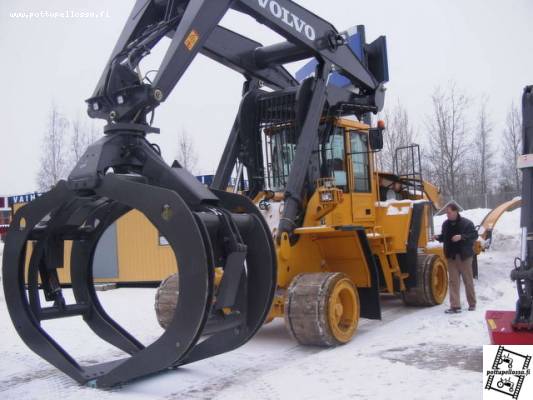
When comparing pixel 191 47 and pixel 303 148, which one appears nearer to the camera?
pixel 191 47

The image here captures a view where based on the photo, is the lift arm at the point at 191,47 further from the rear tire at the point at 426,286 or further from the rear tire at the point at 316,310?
the rear tire at the point at 426,286

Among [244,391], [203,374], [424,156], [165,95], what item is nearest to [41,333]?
[203,374]

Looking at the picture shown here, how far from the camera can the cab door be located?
27.9 ft

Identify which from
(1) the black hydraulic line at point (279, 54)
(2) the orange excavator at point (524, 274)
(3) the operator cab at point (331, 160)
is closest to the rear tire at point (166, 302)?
(3) the operator cab at point (331, 160)

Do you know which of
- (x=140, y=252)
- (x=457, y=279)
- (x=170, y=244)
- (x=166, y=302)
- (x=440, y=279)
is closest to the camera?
(x=170, y=244)

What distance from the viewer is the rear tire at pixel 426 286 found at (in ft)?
30.8

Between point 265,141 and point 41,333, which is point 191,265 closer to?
point 41,333

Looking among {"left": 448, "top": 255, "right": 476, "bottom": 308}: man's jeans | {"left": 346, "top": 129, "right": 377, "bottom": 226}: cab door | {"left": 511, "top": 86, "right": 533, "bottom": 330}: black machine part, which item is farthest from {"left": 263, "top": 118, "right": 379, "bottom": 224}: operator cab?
{"left": 511, "top": 86, "right": 533, "bottom": 330}: black machine part

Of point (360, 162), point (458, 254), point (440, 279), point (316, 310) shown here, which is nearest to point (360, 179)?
point (360, 162)

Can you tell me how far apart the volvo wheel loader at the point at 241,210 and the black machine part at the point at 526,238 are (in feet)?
6.42

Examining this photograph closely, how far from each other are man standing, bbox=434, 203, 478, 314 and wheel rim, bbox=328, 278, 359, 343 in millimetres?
2133

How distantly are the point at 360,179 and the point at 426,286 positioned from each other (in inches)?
82.5

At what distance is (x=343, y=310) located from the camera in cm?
730

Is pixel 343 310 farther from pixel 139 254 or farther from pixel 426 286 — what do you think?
pixel 139 254
